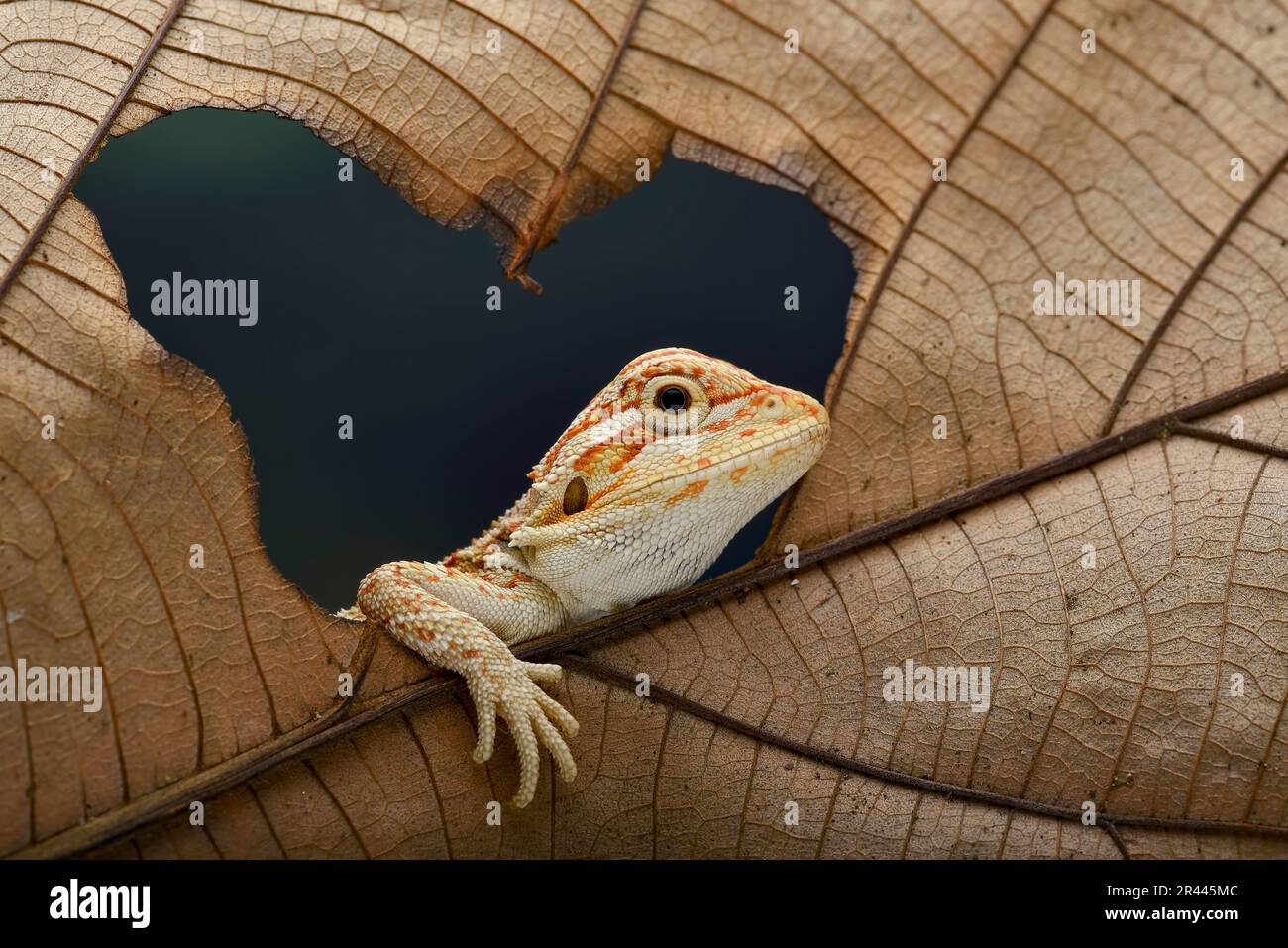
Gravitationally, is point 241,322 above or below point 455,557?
above

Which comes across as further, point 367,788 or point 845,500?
point 845,500

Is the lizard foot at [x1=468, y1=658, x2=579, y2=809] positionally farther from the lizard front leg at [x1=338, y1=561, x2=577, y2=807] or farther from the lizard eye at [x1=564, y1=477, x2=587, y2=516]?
the lizard eye at [x1=564, y1=477, x2=587, y2=516]

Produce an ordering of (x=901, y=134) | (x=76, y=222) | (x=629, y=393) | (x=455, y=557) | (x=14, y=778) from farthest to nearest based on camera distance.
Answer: (x=455, y=557)
(x=629, y=393)
(x=901, y=134)
(x=76, y=222)
(x=14, y=778)

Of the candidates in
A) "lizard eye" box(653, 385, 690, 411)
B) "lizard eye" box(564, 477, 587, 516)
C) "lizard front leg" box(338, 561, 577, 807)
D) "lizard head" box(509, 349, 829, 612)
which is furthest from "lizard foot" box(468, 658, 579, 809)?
"lizard eye" box(653, 385, 690, 411)

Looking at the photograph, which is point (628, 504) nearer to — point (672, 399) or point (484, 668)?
point (672, 399)

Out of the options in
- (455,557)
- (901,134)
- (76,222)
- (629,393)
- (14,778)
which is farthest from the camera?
(455,557)

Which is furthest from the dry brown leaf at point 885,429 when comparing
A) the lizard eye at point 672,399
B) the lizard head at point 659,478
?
the lizard eye at point 672,399

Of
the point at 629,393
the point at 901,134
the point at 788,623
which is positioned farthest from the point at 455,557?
the point at 901,134

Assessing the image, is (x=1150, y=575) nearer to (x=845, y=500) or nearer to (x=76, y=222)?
(x=845, y=500)
